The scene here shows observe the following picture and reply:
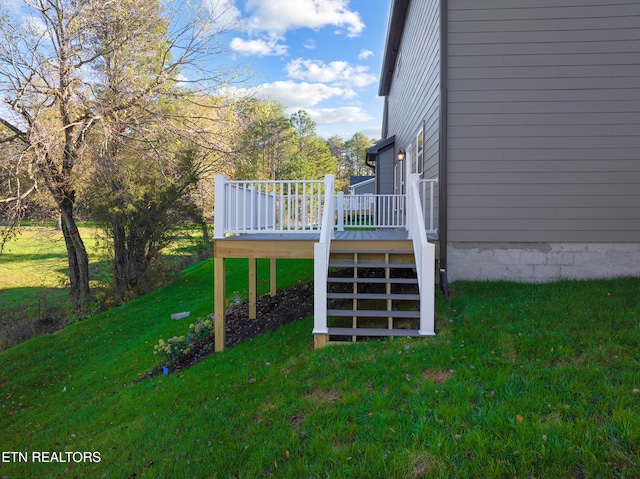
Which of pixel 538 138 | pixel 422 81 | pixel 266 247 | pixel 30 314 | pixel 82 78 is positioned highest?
pixel 82 78

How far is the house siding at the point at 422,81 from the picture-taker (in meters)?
6.00

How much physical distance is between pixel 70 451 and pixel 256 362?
75.0 inches

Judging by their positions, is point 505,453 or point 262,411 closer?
point 505,453

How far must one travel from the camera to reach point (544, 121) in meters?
5.53

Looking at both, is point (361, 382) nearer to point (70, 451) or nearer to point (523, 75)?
point (70, 451)

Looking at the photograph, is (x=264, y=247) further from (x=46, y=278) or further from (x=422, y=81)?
(x=46, y=278)

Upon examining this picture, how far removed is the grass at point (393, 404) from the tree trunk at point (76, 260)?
176 inches

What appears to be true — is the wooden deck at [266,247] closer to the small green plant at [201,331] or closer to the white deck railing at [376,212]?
the small green plant at [201,331]

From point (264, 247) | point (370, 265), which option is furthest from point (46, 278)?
point (370, 265)

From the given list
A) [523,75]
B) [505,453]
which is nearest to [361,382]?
[505,453]

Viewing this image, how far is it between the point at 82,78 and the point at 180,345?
6693 millimetres

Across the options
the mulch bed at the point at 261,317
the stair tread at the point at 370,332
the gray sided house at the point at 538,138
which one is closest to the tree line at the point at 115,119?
the mulch bed at the point at 261,317

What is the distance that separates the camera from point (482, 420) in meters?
2.65

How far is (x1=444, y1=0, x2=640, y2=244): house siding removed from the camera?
541 cm
